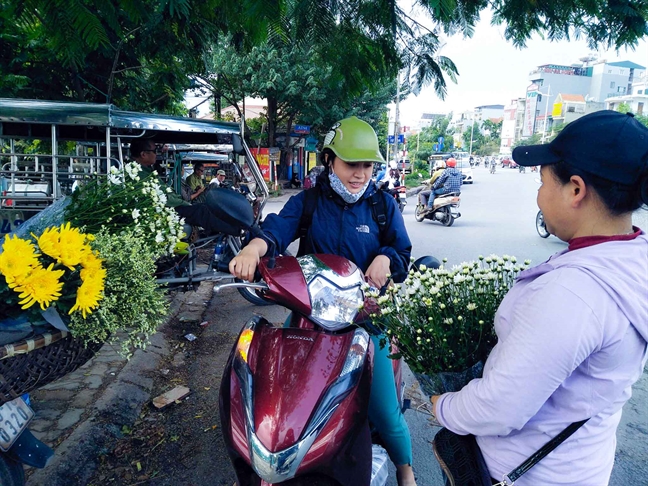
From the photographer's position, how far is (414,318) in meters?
1.32

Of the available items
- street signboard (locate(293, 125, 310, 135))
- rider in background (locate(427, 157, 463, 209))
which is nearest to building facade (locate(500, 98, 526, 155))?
street signboard (locate(293, 125, 310, 135))

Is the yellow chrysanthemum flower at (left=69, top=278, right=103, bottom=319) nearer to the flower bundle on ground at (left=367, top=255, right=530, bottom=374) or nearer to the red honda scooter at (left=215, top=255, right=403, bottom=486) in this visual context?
the red honda scooter at (left=215, top=255, right=403, bottom=486)

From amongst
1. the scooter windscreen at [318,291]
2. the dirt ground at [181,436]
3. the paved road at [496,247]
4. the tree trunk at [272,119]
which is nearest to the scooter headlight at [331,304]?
the scooter windscreen at [318,291]

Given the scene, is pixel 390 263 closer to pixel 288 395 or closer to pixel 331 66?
pixel 288 395

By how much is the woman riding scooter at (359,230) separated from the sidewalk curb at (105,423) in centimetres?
117

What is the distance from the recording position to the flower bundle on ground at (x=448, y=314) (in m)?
1.26

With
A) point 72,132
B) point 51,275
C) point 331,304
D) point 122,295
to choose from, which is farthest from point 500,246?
point 51,275

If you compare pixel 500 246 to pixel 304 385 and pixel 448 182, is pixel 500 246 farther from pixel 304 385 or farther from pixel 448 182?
pixel 304 385

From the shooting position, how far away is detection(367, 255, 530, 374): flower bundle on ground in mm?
1264

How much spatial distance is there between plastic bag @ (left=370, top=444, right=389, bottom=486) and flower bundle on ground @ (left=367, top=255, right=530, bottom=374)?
72 centimetres

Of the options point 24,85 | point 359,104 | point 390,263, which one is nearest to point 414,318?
point 390,263

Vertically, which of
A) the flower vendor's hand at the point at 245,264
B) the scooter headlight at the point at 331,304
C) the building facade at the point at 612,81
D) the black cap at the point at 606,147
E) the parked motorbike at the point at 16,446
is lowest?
the parked motorbike at the point at 16,446

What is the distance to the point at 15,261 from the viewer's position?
141cm

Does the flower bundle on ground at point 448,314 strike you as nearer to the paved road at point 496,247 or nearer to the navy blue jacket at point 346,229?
the paved road at point 496,247
